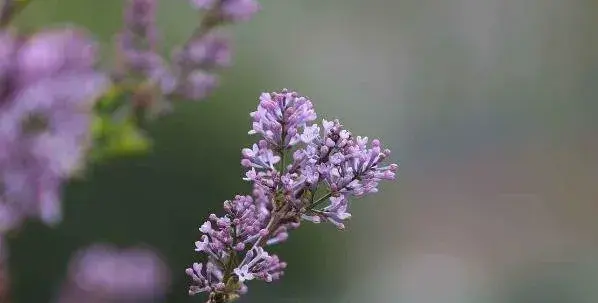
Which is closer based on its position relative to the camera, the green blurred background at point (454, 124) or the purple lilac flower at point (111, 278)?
the purple lilac flower at point (111, 278)

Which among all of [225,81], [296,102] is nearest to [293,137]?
[296,102]

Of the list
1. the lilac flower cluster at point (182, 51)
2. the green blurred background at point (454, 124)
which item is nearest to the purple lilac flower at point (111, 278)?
the lilac flower cluster at point (182, 51)

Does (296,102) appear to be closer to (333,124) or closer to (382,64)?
(333,124)

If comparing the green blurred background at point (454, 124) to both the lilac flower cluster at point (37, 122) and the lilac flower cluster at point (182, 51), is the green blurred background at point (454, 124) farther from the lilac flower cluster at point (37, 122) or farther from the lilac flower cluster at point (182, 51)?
the lilac flower cluster at point (37, 122)

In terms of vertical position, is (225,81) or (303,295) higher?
(225,81)

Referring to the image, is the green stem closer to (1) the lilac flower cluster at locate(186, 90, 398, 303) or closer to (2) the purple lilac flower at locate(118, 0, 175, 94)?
(1) the lilac flower cluster at locate(186, 90, 398, 303)

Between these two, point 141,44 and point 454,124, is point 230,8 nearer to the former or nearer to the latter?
point 141,44

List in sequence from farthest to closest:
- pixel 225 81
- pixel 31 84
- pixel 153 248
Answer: pixel 225 81 → pixel 153 248 → pixel 31 84
